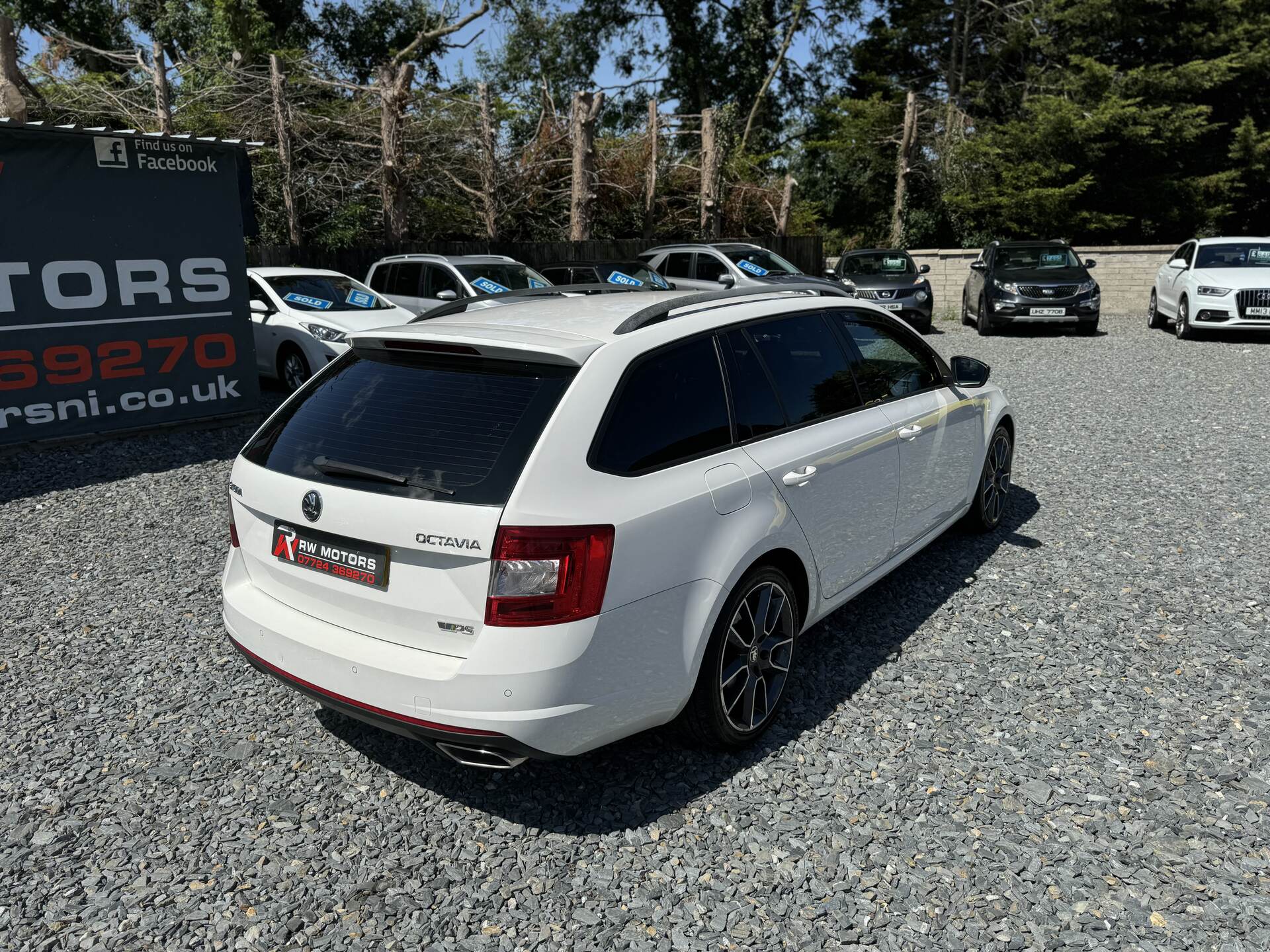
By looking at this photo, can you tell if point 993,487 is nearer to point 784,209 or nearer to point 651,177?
point 651,177

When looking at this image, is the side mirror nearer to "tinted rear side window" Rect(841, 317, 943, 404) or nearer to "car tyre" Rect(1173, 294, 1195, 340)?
"tinted rear side window" Rect(841, 317, 943, 404)

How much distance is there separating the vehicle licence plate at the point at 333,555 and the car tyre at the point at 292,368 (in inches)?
312

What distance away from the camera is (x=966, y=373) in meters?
5.30

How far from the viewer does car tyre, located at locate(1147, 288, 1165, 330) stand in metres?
18.4

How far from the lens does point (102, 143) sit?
26.7 ft

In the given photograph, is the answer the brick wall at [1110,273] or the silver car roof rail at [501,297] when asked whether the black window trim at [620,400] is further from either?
the brick wall at [1110,273]

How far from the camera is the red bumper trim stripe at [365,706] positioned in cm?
283

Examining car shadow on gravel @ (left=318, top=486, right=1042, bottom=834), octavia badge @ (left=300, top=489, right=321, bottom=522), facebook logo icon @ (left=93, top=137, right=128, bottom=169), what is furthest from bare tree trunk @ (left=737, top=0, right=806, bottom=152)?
octavia badge @ (left=300, top=489, right=321, bottom=522)

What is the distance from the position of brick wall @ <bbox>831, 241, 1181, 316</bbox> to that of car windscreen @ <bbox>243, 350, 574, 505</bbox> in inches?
850

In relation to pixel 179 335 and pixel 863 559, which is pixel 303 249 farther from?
pixel 863 559

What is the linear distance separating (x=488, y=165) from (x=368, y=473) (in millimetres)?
17274

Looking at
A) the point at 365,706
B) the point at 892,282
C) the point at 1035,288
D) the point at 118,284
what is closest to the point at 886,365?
the point at 365,706

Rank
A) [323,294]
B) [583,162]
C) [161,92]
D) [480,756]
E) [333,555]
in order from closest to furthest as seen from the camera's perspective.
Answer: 1. [480,756]
2. [333,555]
3. [323,294]
4. [161,92]
5. [583,162]

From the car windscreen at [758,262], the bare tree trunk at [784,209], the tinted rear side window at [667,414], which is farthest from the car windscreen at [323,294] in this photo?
the bare tree trunk at [784,209]
